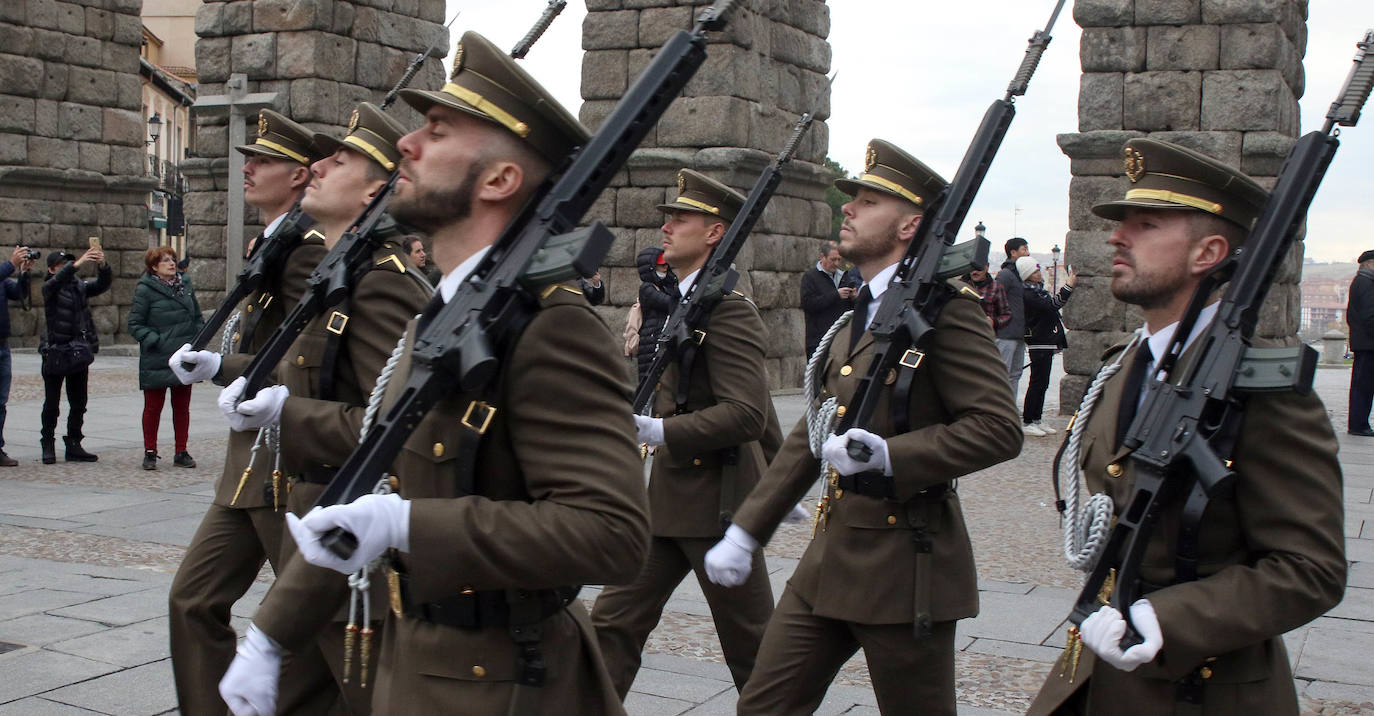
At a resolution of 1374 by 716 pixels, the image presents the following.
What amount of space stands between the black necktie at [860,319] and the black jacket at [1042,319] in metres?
9.22

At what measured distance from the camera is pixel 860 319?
4.27 meters

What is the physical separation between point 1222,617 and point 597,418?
1.26 meters

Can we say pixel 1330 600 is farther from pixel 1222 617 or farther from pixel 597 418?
pixel 597 418

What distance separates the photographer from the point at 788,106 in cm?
1477

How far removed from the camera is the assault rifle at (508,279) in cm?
232

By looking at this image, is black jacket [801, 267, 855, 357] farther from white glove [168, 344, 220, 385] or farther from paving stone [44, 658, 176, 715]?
paving stone [44, 658, 176, 715]

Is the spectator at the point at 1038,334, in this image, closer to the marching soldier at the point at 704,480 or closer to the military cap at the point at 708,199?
the military cap at the point at 708,199

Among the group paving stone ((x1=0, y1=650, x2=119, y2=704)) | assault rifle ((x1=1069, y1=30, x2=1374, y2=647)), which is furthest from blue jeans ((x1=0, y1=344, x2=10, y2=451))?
assault rifle ((x1=1069, y1=30, x2=1374, y2=647))

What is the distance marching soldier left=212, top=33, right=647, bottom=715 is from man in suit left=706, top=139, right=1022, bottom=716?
1233 millimetres

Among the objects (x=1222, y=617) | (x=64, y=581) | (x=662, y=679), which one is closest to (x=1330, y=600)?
(x=1222, y=617)

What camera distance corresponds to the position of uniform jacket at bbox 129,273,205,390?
10.3 meters

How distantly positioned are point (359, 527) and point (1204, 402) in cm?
162

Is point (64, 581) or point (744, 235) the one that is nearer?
point (744, 235)

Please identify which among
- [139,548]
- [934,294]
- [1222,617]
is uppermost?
[934,294]
